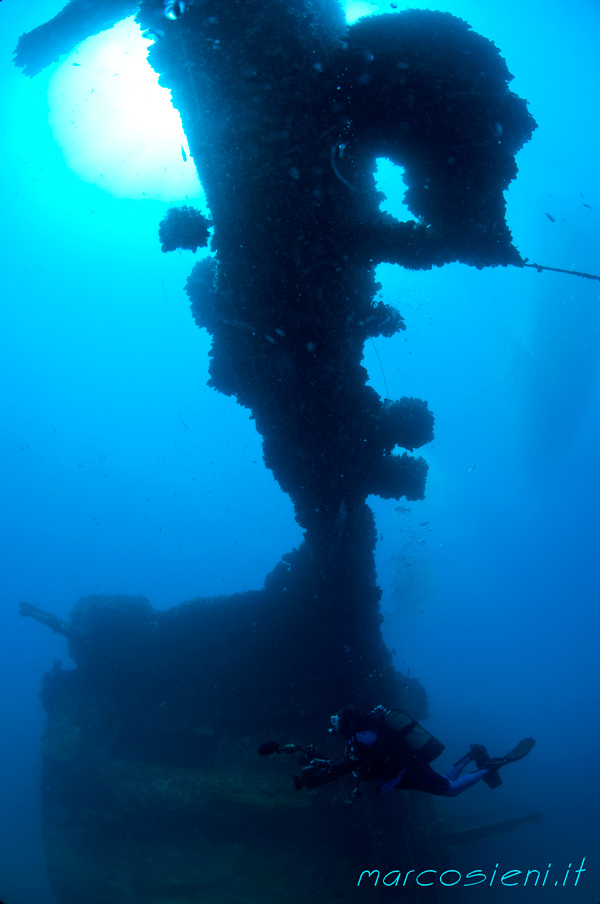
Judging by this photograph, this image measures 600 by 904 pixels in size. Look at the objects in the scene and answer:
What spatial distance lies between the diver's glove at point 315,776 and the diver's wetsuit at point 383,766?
0.08 metres

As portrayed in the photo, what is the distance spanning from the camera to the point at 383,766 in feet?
18.2

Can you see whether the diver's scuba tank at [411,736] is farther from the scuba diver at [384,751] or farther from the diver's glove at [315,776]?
the diver's glove at [315,776]

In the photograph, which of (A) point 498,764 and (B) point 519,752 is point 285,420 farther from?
(B) point 519,752

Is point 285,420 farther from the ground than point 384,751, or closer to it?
farther from the ground

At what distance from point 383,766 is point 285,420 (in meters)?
4.93

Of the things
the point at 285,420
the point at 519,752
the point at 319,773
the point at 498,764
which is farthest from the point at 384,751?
the point at 285,420

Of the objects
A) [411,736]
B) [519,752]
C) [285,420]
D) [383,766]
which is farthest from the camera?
[519,752]

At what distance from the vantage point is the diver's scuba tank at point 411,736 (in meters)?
5.59

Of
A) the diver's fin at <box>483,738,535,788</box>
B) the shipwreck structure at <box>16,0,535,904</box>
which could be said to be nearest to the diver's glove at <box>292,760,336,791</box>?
the shipwreck structure at <box>16,0,535,904</box>

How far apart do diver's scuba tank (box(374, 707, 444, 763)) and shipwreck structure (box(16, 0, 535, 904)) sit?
2.81 m

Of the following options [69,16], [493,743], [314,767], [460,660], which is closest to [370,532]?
[314,767]

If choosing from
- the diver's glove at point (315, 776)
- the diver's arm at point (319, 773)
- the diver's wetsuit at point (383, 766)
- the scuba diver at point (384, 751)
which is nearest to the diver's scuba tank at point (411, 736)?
the scuba diver at point (384, 751)

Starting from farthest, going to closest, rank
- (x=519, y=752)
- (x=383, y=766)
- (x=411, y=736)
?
(x=519, y=752) < (x=411, y=736) < (x=383, y=766)

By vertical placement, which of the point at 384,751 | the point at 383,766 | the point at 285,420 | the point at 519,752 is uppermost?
the point at 285,420
